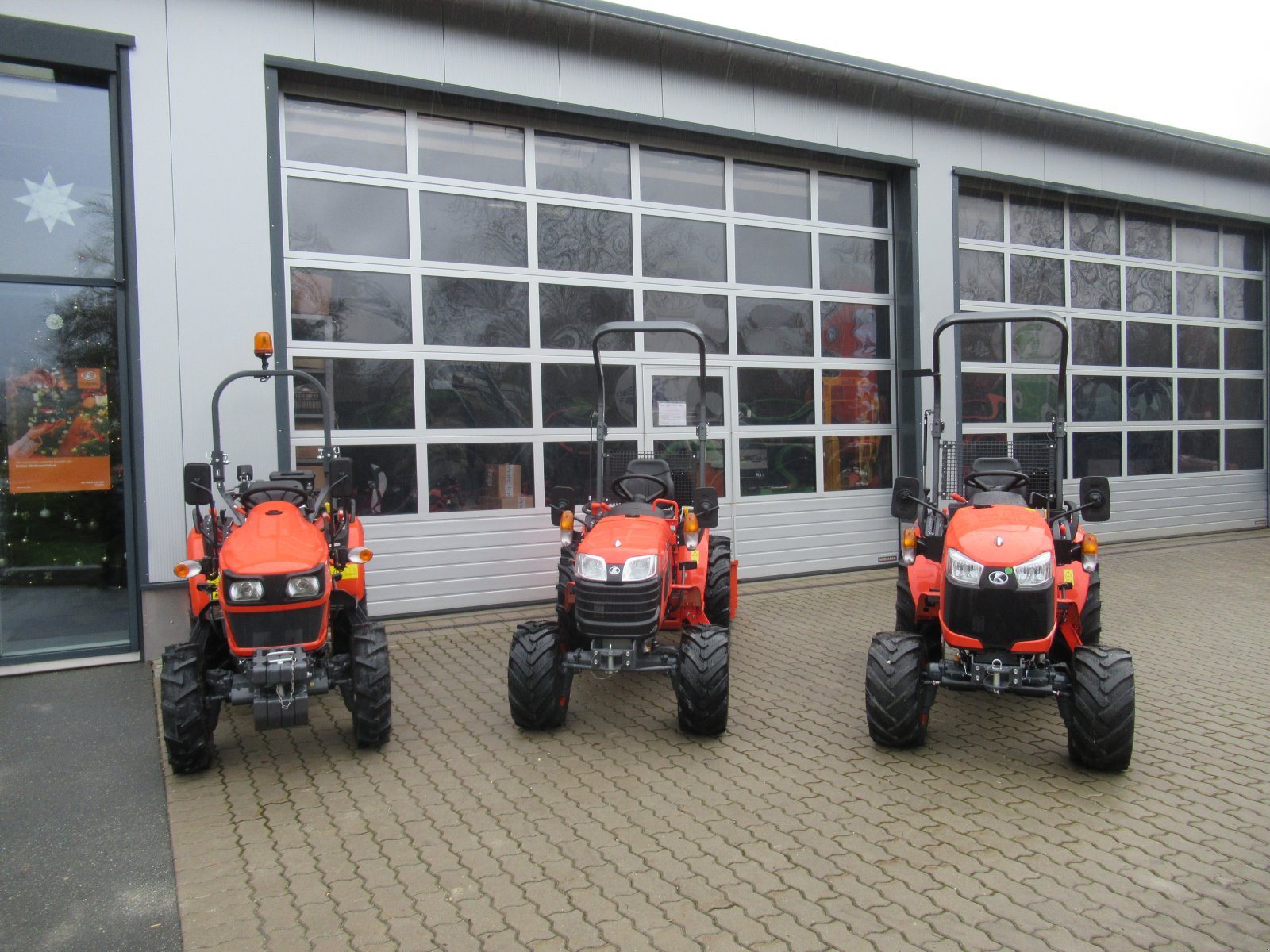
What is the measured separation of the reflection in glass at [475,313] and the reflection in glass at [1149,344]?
851 cm

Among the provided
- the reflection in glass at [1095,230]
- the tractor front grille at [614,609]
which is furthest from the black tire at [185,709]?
the reflection in glass at [1095,230]

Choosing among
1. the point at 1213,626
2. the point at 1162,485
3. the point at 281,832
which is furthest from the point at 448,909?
the point at 1162,485

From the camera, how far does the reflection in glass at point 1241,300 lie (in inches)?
511

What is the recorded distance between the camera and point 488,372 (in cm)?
802

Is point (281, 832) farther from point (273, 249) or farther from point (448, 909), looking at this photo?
point (273, 249)

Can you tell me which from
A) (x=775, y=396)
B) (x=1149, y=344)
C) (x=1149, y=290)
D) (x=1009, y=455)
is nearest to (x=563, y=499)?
(x=1009, y=455)

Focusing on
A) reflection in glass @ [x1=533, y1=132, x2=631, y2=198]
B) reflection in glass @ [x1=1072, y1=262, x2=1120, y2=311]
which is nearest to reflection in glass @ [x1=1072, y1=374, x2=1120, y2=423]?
reflection in glass @ [x1=1072, y1=262, x2=1120, y2=311]

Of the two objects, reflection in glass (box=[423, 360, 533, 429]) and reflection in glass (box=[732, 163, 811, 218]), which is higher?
reflection in glass (box=[732, 163, 811, 218])

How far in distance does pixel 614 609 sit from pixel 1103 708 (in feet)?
7.63

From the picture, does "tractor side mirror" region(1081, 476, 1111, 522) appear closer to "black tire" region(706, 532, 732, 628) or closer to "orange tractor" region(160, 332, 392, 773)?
"black tire" region(706, 532, 732, 628)

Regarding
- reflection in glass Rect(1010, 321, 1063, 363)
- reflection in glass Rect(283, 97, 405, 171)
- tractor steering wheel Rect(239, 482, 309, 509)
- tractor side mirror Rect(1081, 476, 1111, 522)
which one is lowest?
tractor side mirror Rect(1081, 476, 1111, 522)

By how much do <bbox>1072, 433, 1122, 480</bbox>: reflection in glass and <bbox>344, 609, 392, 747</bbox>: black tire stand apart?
975 cm

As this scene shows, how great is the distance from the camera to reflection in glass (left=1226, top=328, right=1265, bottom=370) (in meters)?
13.0

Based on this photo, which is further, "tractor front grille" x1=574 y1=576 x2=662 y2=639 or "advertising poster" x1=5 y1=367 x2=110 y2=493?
"advertising poster" x1=5 y1=367 x2=110 y2=493
